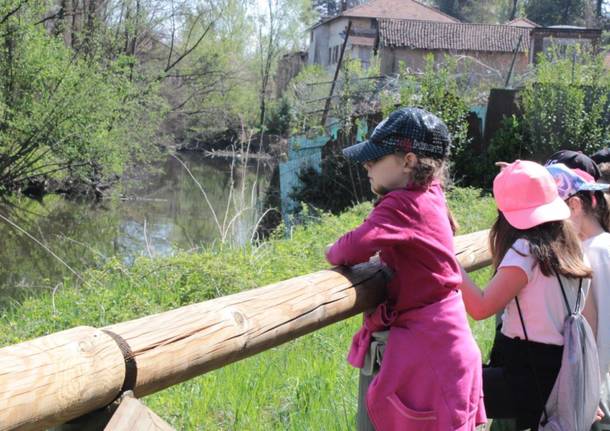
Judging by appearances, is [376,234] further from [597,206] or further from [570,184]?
[597,206]

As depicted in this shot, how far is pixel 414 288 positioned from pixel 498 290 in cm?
67

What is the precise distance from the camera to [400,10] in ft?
203

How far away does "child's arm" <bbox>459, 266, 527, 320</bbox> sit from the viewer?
295cm

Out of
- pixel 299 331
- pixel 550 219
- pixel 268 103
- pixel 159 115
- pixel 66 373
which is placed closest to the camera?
pixel 66 373

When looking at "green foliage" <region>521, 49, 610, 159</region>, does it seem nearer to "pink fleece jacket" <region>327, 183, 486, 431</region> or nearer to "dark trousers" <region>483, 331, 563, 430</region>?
"dark trousers" <region>483, 331, 563, 430</region>

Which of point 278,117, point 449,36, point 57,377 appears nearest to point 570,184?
point 57,377

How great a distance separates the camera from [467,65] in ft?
68.6

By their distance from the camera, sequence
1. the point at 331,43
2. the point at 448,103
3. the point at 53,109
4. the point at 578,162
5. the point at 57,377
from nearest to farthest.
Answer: the point at 57,377
the point at 578,162
the point at 448,103
the point at 53,109
the point at 331,43

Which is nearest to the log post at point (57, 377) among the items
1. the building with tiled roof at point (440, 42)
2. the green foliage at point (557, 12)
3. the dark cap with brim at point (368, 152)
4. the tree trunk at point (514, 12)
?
the dark cap with brim at point (368, 152)

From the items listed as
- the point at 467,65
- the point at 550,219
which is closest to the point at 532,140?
the point at 467,65

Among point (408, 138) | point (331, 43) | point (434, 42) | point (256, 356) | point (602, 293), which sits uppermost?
point (434, 42)

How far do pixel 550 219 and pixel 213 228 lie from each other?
68.1 ft

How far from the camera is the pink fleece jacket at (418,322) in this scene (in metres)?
2.35

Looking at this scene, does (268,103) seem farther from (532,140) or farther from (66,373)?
(66,373)
